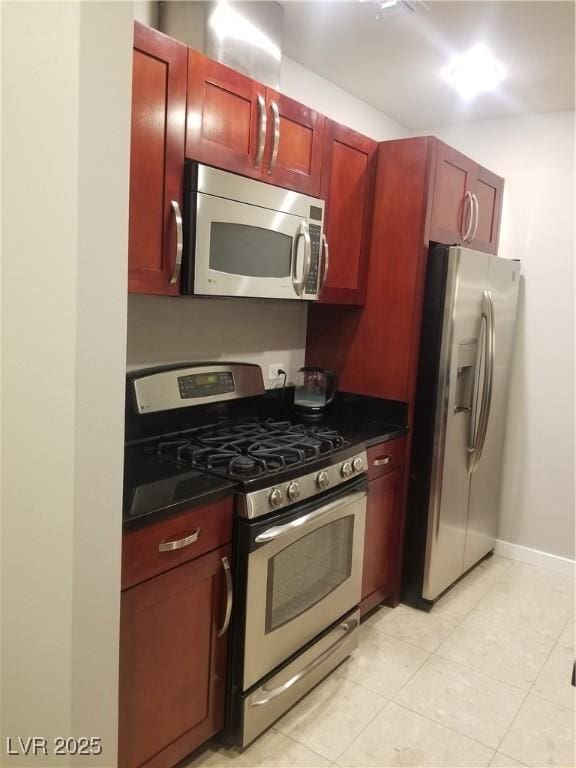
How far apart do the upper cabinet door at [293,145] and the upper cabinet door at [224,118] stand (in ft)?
0.16

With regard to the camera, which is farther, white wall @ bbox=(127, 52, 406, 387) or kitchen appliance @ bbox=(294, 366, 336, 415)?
kitchen appliance @ bbox=(294, 366, 336, 415)

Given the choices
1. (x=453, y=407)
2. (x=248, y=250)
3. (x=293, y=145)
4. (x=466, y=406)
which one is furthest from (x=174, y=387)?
(x=466, y=406)

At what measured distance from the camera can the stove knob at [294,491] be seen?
6.51ft

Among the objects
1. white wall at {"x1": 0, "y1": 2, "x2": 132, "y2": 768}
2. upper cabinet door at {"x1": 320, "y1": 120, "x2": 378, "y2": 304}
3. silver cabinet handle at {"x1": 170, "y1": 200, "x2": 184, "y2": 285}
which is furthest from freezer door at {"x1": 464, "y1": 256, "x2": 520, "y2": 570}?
white wall at {"x1": 0, "y1": 2, "x2": 132, "y2": 768}

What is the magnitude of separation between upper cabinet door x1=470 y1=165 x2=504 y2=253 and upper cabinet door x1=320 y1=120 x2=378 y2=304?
2.16ft

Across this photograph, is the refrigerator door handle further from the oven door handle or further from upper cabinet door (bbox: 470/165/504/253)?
the oven door handle

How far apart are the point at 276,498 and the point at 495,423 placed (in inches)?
73.2

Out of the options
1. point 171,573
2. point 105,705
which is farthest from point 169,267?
point 105,705

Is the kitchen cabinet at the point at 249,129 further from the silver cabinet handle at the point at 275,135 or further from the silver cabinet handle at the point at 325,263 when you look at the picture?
the silver cabinet handle at the point at 325,263

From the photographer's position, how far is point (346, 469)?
7.57 feet

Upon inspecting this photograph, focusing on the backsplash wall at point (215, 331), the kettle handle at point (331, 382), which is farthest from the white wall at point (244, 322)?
the kettle handle at point (331, 382)

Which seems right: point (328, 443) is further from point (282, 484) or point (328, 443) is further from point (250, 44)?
point (250, 44)

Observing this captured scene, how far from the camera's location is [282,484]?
6.44ft

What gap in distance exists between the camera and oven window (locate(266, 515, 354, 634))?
198cm
